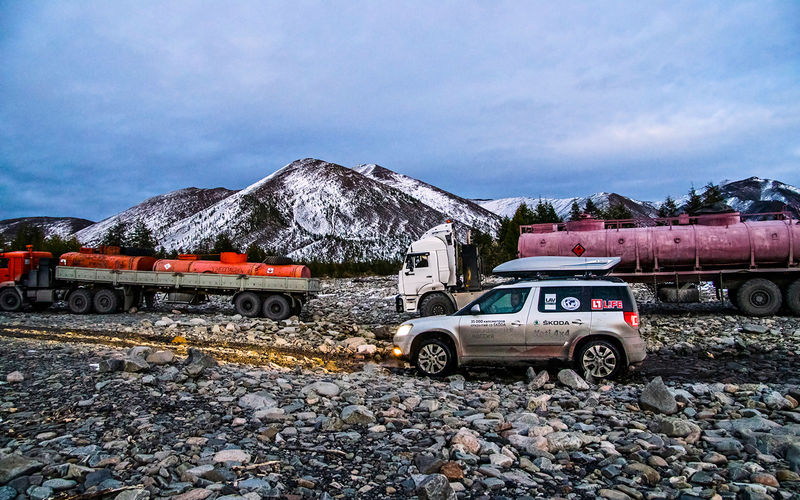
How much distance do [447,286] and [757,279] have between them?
10.8 metres

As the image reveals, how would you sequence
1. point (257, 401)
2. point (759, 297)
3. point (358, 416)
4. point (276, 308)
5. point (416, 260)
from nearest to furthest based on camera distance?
point (358, 416)
point (257, 401)
point (759, 297)
point (416, 260)
point (276, 308)

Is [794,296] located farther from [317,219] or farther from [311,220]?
[317,219]

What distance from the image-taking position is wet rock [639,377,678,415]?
22.0ft

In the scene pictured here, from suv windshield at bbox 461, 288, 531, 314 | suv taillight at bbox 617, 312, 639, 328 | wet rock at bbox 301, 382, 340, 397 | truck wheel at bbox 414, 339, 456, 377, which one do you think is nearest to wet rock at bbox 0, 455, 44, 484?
wet rock at bbox 301, 382, 340, 397

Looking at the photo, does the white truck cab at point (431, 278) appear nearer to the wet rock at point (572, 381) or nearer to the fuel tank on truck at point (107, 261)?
the wet rock at point (572, 381)

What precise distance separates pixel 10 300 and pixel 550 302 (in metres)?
24.7

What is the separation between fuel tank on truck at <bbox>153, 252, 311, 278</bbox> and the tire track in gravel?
5.79 meters

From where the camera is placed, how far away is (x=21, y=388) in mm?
7223

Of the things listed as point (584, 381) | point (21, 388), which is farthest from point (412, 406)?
point (21, 388)

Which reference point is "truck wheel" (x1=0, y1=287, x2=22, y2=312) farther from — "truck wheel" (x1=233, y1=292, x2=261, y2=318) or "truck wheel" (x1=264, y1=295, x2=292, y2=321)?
"truck wheel" (x1=264, y1=295, x2=292, y2=321)

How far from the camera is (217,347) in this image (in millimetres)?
13531

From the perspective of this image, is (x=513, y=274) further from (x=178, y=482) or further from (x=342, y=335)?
Answer: (x=178, y=482)

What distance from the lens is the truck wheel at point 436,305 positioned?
56.7 ft

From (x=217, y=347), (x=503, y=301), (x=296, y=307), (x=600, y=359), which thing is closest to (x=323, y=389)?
(x=503, y=301)
